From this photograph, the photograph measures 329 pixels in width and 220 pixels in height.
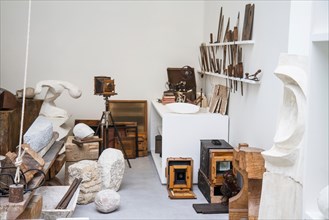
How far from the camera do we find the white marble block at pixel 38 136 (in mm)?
3865

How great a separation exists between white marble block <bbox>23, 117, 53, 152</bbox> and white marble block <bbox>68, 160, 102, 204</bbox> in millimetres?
429

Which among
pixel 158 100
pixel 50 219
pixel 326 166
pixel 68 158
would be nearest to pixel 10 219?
pixel 50 219

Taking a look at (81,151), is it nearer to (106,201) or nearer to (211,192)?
(106,201)

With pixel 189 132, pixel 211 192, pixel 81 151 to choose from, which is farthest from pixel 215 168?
pixel 81 151

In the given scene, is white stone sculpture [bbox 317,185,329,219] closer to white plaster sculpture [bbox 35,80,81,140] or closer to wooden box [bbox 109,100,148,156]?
white plaster sculpture [bbox 35,80,81,140]

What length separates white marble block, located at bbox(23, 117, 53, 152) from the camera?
3.87 m

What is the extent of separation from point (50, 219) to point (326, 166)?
245 cm

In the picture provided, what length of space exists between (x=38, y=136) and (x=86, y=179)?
2.31ft

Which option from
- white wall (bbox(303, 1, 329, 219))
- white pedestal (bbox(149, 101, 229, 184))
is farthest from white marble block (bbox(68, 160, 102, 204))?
white wall (bbox(303, 1, 329, 219))

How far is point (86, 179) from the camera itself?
4.31 meters

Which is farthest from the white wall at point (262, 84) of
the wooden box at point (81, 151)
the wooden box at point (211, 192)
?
the wooden box at point (81, 151)

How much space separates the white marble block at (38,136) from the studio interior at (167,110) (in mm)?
17

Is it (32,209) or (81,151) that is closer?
(32,209)

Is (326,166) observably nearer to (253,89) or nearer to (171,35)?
(253,89)
